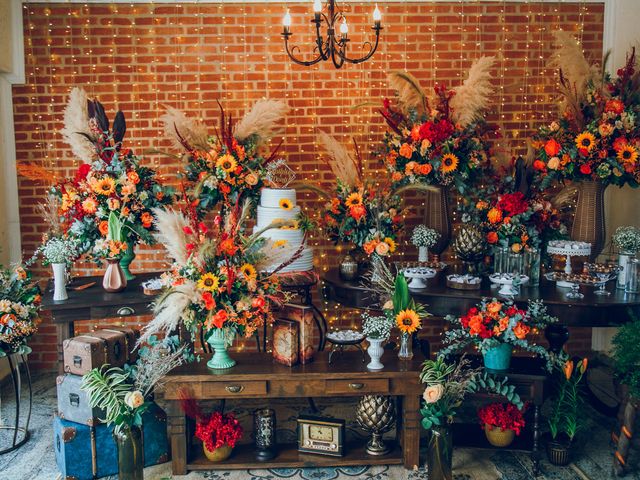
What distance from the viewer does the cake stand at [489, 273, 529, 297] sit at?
13.7 ft

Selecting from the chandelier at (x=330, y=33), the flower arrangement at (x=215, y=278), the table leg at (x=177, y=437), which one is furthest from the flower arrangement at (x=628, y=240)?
the table leg at (x=177, y=437)

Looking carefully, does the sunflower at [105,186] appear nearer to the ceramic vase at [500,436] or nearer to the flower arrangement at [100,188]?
the flower arrangement at [100,188]

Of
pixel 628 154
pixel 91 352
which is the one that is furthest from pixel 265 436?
pixel 628 154

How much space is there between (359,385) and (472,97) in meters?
2.31

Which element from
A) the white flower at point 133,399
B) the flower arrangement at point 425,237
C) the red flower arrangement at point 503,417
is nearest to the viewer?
the white flower at point 133,399

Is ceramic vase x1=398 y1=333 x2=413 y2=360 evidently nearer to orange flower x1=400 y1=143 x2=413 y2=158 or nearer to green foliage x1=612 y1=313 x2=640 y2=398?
green foliage x1=612 y1=313 x2=640 y2=398

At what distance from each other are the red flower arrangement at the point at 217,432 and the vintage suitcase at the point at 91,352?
2.26ft

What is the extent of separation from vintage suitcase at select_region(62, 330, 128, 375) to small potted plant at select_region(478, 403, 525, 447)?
231 centimetres

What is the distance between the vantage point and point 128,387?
3.65 m

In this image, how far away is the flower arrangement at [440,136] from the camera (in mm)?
4699

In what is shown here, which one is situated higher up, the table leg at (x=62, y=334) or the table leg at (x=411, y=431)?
the table leg at (x=62, y=334)

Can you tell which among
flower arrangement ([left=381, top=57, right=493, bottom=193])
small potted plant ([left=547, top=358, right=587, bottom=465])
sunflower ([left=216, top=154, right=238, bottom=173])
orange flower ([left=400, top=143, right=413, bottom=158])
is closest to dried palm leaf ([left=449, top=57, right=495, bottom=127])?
flower arrangement ([left=381, top=57, right=493, bottom=193])

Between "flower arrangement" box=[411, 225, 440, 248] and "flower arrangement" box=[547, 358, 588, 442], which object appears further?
"flower arrangement" box=[411, 225, 440, 248]

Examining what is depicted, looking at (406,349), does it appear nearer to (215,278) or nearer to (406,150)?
(215,278)
